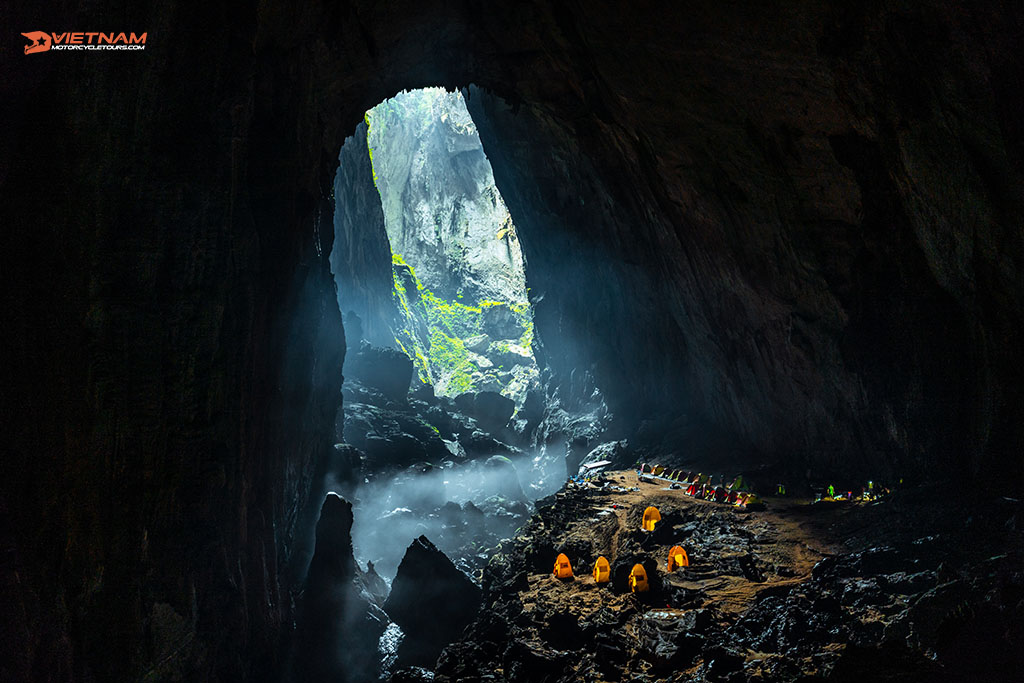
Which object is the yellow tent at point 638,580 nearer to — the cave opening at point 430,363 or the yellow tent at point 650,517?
the yellow tent at point 650,517

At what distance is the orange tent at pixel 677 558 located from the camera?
1162 centimetres

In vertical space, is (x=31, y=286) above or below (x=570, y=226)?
below

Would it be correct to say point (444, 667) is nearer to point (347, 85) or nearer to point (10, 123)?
point (10, 123)

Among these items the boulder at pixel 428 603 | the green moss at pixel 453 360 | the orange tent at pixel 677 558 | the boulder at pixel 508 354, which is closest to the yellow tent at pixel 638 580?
the orange tent at pixel 677 558

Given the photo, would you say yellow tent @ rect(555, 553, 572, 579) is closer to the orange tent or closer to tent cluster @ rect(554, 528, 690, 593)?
tent cluster @ rect(554, 528, 690, 593)

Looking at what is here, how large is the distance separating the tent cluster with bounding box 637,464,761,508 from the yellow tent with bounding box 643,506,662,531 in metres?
1.48

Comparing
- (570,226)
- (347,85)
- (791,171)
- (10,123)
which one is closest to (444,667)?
(10,123)

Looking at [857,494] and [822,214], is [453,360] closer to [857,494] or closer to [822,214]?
[822,214]

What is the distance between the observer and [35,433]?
26.0ft

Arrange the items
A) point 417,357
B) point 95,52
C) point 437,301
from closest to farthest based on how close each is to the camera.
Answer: point 95,52 → point 417,357 → point 437,301

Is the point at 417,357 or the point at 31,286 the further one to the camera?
the point at 417,357

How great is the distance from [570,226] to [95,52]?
66.6 ft

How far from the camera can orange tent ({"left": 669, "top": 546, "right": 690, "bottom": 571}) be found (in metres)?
11.6

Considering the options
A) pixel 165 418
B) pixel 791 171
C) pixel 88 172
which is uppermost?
pixel 791 171
